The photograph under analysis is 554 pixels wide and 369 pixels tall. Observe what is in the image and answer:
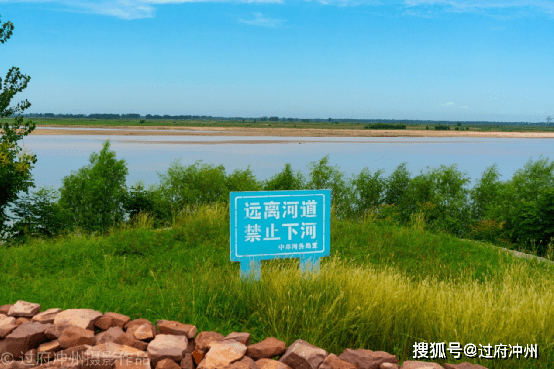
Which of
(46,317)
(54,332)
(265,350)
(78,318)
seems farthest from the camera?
(46,317)

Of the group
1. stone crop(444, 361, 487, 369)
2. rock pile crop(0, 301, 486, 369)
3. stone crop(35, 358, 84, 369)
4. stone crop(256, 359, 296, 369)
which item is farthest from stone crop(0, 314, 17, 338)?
stone crop(444, 361, 487, 369)

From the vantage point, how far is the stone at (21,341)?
12.1ft

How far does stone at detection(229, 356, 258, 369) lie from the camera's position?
328 centimetres

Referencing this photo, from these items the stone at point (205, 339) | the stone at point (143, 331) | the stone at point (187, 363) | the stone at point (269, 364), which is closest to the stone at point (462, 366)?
the stone at point (269, 364)

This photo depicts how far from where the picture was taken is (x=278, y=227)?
19.0ft

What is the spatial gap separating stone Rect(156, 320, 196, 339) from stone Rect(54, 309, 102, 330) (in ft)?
2.10

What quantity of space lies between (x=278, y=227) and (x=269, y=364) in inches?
99.7

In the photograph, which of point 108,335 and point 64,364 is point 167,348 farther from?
point 64,364

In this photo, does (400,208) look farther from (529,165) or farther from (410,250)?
(410,250)

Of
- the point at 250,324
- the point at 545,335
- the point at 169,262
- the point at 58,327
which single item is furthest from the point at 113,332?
the point at 545,335

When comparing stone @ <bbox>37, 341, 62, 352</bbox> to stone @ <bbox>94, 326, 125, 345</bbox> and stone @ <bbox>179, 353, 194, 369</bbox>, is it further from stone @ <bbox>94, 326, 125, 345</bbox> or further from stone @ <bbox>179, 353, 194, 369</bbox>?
stone @ <bbox>179, 353, 194, 369</bbox>

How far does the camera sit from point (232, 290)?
16.2 ft

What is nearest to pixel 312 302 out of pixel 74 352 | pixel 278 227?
pixel 278 227

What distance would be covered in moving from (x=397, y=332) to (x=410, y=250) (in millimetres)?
4237
